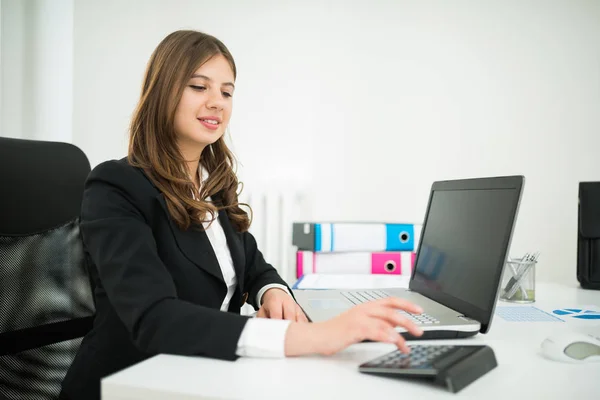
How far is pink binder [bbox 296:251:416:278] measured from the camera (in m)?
1.99

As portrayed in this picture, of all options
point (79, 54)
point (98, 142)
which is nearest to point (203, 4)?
point (79, 54)

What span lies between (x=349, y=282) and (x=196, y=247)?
2.08 feet

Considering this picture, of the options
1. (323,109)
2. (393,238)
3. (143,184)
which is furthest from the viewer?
(323,109)

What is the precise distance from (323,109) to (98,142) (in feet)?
3.58

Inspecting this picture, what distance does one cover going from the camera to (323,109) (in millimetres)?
2367

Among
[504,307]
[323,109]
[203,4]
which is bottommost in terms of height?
[504,307]

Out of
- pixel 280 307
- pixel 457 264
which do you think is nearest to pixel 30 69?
pixel 280 307

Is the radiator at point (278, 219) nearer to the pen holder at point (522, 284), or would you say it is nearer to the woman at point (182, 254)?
the woman at point (182, 254)

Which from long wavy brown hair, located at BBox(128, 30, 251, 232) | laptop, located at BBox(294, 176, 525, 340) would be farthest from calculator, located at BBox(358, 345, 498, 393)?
long wavy brown hair, located at BBox(128, 30, 251, 232)

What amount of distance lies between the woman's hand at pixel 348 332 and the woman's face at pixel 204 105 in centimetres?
57

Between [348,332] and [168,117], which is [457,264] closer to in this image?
[348,332]

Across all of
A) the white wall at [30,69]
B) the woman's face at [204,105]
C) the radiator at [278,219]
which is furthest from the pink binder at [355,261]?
the white wall at [30,69]

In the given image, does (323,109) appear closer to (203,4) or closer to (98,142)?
(203,4)

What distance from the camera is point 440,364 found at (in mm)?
617
